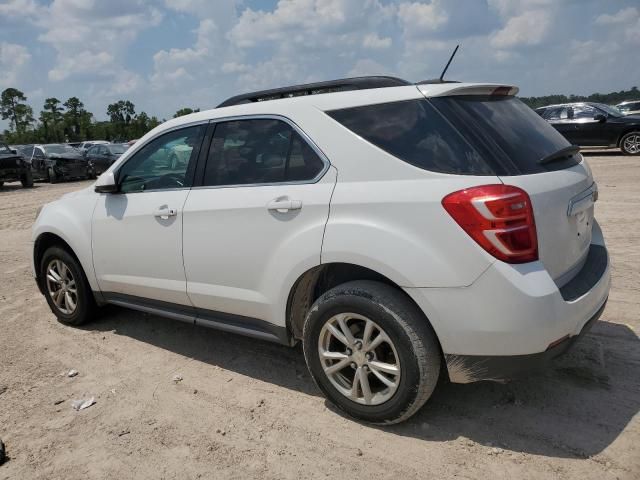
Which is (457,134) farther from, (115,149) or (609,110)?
(115,149)

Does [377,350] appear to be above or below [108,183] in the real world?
below

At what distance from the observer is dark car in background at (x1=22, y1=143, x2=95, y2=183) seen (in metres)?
21.5

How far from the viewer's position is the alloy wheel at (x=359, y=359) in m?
2.90

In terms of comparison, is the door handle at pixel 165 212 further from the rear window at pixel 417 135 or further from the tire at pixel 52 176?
the tire at pixel 52 176

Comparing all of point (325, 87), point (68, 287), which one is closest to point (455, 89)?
point (325, 87)

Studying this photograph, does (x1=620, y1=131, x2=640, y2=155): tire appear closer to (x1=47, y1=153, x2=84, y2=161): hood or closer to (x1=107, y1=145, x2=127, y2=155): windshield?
(x1=107, y1=145, x2=127, y2=155): windshield

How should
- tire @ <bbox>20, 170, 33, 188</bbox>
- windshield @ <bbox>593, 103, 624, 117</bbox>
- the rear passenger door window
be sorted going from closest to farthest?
the rear passenger door window < windshield @ <bbox>593, 103, 624, 117</bbox> < tire @ <bbox>20, 170, 33, 188</bbox>

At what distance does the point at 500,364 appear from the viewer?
8.63ft

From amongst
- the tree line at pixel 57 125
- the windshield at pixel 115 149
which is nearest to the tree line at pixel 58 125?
the tree line at pixel 57 125

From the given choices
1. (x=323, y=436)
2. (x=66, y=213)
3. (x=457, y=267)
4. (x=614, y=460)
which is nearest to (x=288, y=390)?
(x=323, y=436)

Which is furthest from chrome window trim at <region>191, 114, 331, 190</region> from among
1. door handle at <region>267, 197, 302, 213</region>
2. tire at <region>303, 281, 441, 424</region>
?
tire at <region>303, 281, 441, 424</region>

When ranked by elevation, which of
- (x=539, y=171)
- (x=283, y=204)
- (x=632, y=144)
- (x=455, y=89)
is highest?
(x=455, y=89)

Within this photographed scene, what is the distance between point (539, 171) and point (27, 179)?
68.1 ft

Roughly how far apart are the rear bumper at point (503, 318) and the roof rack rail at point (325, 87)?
1265mm
